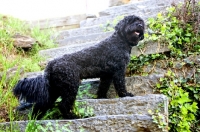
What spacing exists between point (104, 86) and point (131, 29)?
0.73 m

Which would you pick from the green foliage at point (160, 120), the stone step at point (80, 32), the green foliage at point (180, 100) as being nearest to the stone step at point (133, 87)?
the green foliage at point (180, 100)

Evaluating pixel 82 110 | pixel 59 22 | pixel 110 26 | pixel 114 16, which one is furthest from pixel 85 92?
pixel 59 22

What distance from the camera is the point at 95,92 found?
3.30 meters

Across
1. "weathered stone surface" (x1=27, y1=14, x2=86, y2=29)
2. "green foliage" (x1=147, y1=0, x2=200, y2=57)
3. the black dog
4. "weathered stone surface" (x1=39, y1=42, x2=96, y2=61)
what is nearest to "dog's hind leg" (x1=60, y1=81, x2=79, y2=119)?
the black dog

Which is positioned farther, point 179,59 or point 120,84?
point 179,59

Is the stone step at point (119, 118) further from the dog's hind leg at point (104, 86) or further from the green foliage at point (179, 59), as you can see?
the dog's hind leg at point (104, 86)

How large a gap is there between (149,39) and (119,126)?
176cm

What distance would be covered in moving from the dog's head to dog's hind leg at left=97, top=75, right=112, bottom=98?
51cm

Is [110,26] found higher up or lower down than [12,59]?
higher up

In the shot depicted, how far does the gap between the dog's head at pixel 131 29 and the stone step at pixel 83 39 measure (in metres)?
1.31

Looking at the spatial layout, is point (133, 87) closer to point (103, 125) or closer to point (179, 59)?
point (179, 59)

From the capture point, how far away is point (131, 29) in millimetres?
3117

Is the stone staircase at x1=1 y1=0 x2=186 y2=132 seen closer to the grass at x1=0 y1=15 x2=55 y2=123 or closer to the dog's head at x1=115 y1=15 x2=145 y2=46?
the grass at x1=0 y1=15 x2=55 y2=123

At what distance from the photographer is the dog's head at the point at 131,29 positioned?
3118 mm
